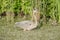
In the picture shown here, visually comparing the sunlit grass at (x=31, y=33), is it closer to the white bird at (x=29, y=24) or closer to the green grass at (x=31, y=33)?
the green grass at (x=31, y=33)

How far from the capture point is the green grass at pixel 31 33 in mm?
4628

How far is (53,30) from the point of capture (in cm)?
499

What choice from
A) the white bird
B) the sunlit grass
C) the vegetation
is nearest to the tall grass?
the vegetation

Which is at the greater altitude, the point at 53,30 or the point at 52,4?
the point at 52,4

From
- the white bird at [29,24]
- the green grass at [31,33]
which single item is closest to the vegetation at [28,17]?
the green grass at [31,33]

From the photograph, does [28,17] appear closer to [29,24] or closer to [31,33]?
[29,24]

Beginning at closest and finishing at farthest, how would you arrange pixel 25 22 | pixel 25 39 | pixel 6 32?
1. pixel 25 39
2. pixel 6 32
3. pixel 25 22

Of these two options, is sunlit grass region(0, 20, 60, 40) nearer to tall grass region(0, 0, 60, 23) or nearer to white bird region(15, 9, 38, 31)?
white bird region(15, 9, 38, 31)

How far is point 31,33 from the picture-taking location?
486cm

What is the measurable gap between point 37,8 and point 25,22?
49cm

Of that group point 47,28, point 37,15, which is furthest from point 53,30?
point 37,15

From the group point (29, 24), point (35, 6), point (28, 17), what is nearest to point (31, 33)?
point (29, 24)

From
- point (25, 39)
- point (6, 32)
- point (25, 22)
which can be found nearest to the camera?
point (25, 39)

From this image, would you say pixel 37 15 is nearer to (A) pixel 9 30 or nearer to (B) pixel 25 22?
(B) pixel 25 22
